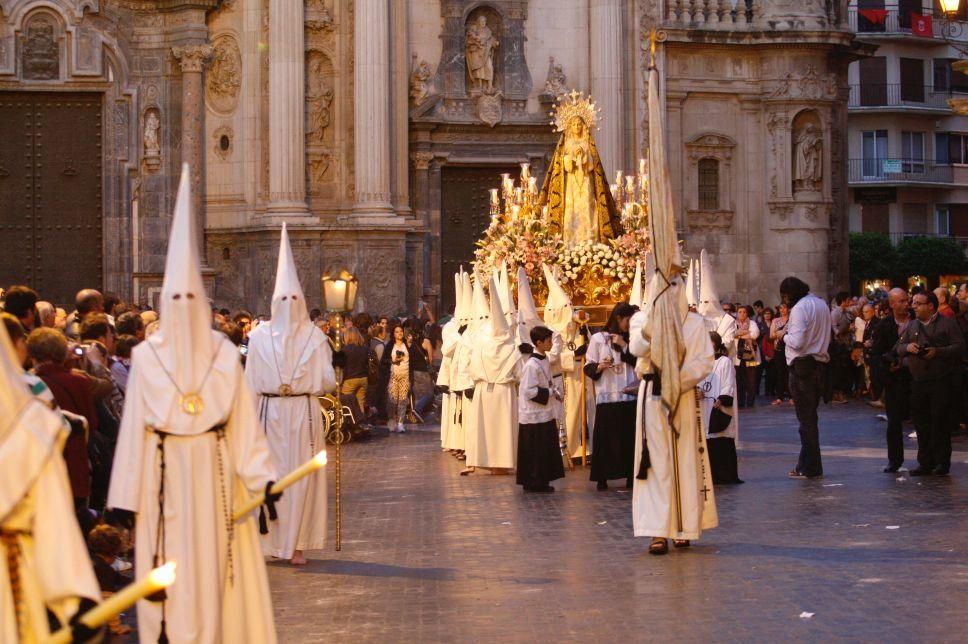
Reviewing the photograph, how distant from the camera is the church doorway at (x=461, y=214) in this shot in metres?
34.5

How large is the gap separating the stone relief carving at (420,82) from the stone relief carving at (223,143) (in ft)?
11.5

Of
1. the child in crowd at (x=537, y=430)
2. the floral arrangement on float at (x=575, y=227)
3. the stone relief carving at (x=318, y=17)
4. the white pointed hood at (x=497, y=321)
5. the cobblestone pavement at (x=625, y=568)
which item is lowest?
the cobblestone pavement at (x=625, y=568)

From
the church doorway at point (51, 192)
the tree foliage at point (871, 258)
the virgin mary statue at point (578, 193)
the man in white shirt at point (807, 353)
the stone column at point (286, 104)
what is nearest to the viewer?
the man in white shirt at point (807, 353)

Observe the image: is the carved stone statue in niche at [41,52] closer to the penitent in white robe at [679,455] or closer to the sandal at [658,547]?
the penitent in white robe at [679,455]

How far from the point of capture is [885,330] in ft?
72.1

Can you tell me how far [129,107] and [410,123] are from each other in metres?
5.23

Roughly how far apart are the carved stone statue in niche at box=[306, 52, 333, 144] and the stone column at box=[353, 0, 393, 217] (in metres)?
0.89

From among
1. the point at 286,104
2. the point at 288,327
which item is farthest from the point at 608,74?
the point at 288,327

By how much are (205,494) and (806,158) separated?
94.9ft

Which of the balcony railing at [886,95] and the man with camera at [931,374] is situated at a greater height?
the balcony railing at [886,95]

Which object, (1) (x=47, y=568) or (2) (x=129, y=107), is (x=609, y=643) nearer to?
(1) (x=47, y=568)

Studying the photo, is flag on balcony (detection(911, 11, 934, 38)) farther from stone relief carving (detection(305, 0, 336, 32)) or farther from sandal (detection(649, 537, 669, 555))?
sandal (detection(649, 537, 669, 555))

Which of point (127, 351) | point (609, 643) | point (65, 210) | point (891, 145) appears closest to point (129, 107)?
point (65, 210)

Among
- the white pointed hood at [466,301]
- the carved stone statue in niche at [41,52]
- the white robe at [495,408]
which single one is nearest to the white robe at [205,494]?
the white robe at [495,408]
